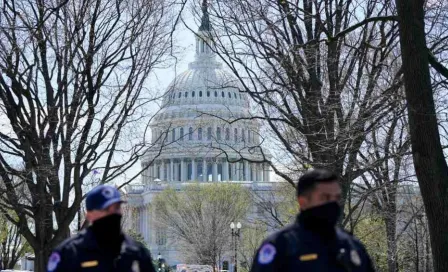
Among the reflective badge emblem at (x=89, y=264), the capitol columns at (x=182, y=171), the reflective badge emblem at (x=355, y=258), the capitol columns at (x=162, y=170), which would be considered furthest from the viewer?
the capitol columns at (x=182, y=171)

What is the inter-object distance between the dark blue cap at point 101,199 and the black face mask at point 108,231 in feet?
0.26

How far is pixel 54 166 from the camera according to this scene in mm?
19672

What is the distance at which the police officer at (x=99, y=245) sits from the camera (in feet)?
16.0

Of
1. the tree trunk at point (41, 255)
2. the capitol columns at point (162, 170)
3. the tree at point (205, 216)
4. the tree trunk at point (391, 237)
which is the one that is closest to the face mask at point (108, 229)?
the tree trunk at point (41, 255)

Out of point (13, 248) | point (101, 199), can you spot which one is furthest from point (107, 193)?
point (13, 248)

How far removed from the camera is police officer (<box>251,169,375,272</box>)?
4535 millimetres

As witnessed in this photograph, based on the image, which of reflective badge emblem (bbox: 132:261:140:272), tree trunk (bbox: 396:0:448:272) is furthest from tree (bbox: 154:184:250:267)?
reflective badge emblem (bbox: 132:261:140:272)

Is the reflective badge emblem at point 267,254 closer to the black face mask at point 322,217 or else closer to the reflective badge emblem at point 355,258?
the black face mask at point 322,217

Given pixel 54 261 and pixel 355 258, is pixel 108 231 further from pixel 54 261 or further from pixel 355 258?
pixel 355 258

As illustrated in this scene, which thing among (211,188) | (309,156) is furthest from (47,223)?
(211,188)

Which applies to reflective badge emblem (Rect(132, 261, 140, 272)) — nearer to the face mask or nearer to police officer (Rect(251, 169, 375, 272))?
the face mask

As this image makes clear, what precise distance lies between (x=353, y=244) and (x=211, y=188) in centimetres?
7550

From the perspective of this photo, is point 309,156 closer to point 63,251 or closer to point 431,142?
point 431,142

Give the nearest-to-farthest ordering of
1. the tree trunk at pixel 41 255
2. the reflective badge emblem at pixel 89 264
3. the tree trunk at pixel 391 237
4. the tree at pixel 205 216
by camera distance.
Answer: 1. the reflective badge emblem at pixel 89 264
2. the tree trunk at pixel 41 255
3. the tree trunk at pixel 391 237
4. the tree at pixel 205 216
